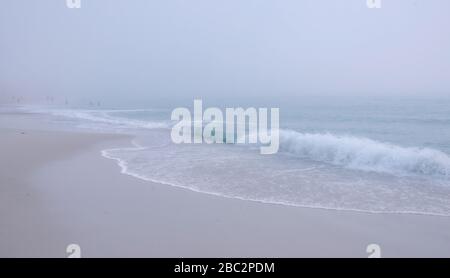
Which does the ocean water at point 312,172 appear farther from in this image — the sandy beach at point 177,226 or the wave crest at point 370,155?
the sandy beach at point 177,226

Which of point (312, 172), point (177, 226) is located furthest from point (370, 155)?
point (177, 226)

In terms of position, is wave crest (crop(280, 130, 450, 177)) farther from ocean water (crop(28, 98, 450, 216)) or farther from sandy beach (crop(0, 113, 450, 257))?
sandy beach (crop(0, 113, 450, 257))

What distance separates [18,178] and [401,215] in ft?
25.9

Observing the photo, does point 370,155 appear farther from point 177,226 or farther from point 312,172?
point 177,226

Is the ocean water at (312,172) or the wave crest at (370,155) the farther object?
the wave crest at (370,155)

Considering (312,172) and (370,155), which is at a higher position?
(370,155)

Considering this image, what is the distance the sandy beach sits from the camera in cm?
419

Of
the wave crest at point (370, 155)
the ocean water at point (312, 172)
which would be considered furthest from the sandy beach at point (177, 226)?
the wave crest at point (370, 155)

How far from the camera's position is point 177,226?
4.91 m

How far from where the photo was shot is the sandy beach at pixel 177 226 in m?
4.19

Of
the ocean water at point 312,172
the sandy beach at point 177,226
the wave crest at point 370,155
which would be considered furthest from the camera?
the wave crest at point 370,155

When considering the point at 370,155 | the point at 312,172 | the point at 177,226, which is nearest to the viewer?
the point at 177,226

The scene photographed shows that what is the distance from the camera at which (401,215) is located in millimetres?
5547

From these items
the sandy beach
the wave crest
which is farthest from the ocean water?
the sandy beach
